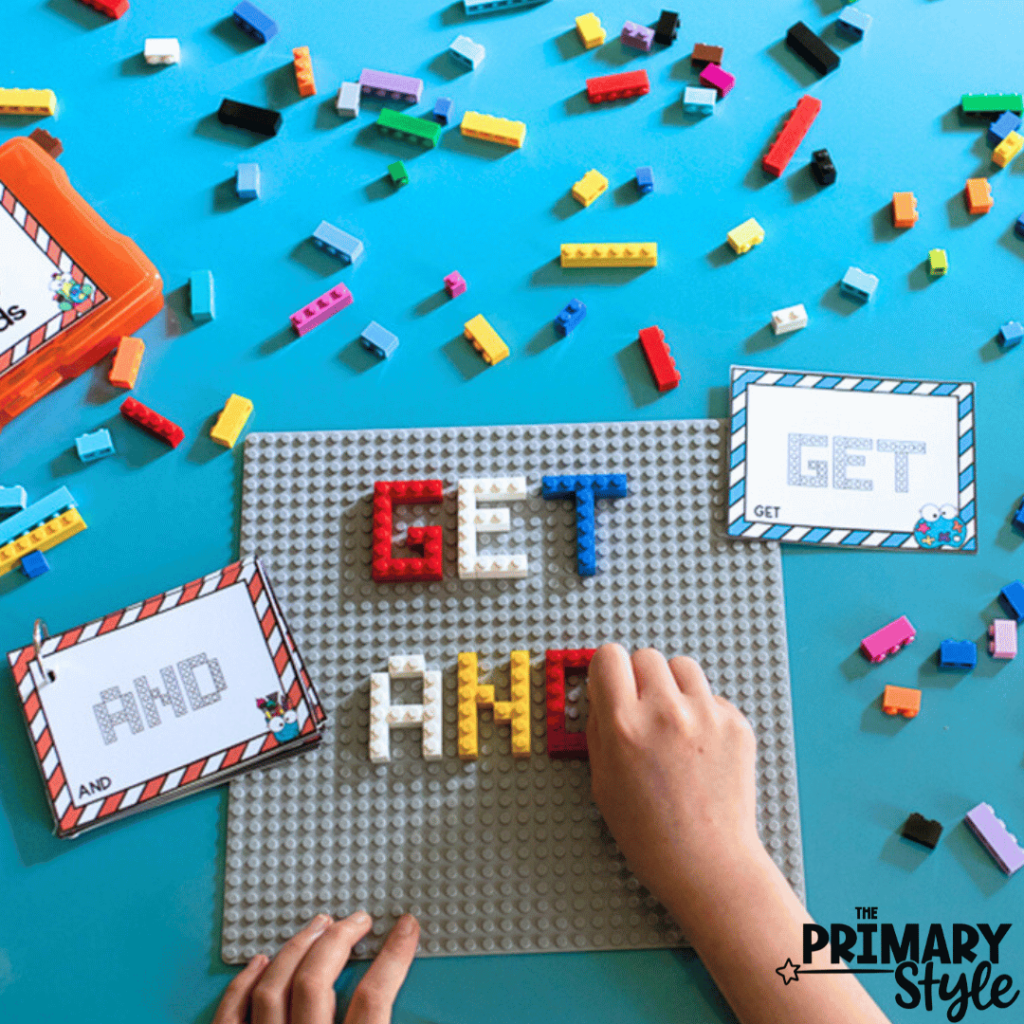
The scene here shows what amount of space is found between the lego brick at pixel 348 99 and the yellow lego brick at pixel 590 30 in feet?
1.31

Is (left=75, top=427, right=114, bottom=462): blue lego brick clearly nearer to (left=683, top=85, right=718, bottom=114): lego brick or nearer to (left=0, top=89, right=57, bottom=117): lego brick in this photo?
(left=0, top=89, right=57, bottom=117): lego brick

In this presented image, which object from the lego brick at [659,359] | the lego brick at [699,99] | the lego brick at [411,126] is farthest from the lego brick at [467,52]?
the lego brick at [659,359]

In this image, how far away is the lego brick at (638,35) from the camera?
170cm

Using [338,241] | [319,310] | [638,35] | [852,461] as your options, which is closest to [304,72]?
[338,241]

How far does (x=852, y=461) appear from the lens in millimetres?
1513

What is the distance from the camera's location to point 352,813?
1391 mm

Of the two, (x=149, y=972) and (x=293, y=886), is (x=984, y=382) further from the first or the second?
(x=149, y=972)

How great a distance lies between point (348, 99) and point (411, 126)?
12 cm

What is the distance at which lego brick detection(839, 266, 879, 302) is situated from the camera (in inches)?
62.6

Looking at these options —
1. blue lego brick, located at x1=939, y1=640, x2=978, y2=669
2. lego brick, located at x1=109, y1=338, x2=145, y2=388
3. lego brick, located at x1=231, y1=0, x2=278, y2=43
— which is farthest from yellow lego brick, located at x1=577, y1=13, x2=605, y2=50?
blue lego brick, located at x1=939, y1=640, x2=978, y2=669

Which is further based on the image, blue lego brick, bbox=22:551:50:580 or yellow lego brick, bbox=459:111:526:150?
yellow lego brick, bbox=459:111:526:150

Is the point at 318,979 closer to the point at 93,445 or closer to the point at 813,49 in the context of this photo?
the point at 93,445

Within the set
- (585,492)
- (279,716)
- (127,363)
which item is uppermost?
(127,363)

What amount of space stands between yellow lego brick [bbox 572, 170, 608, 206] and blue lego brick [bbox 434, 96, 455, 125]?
251 mm
